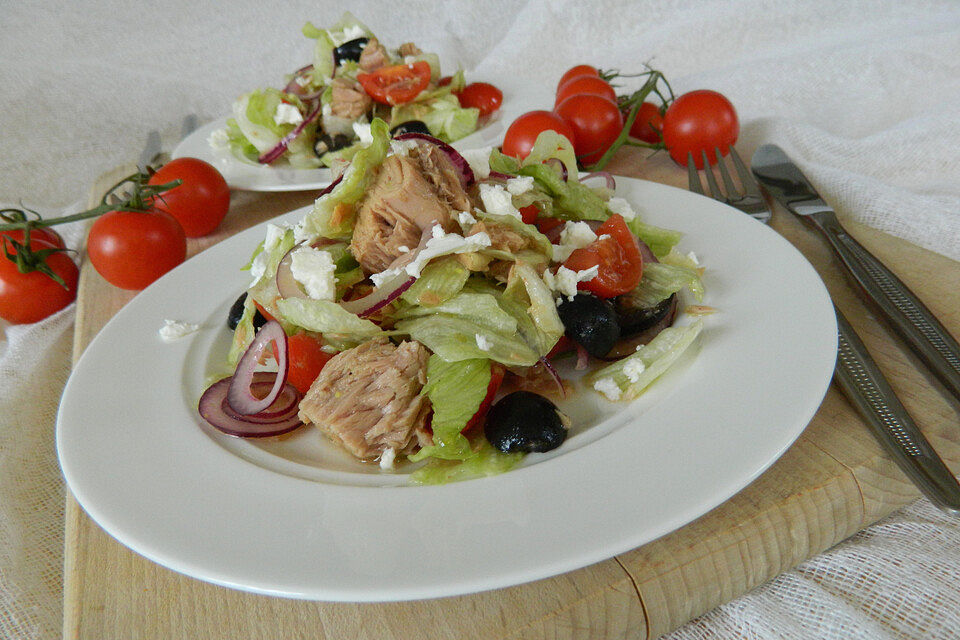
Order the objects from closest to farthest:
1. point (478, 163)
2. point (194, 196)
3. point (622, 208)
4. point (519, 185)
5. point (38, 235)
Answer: point (519, 185), point (478, 163), point (622, 208), point (194, 196), point (38, 235)

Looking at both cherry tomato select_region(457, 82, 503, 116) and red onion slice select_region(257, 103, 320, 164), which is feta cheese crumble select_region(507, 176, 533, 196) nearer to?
red onion slice select_region(257, 103, 320, 164)

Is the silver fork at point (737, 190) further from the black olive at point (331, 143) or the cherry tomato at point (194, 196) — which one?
the cherry tomato at point (194, 196)

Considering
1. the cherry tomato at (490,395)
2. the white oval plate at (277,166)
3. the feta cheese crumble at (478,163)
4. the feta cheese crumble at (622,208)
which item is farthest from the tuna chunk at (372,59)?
the cherry tomato at (490,395)

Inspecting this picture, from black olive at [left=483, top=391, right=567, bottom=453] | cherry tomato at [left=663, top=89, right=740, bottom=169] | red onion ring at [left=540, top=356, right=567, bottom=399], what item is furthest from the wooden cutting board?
cherry tomato at [left=663, top=89, right=740, bottom=169]

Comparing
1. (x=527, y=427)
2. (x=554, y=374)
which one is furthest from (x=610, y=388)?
(x=527, y=427)

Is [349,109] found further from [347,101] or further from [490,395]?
[490,395]

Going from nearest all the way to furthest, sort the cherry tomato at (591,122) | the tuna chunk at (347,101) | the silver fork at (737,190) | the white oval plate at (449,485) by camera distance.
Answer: the white oval plate at (449,485), the silver fork at (737,190), the cherry tomato at (591,122), the tuna chunk at (347,101)
